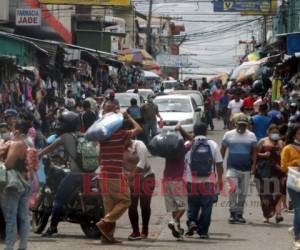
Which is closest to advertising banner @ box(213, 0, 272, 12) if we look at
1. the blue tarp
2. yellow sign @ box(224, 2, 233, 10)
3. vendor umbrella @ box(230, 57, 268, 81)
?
yellow sign @ box(224, 2, 233, 10)

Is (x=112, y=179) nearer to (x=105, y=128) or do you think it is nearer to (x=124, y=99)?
(x=105, y=128)

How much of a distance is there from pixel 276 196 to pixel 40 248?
15.2ft

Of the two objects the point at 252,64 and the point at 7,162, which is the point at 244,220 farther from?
the point at 252,64

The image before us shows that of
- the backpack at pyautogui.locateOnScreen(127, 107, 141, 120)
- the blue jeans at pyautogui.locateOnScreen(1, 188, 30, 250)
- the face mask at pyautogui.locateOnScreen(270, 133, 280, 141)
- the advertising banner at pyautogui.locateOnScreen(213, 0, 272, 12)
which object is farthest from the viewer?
the advertising banner at pyautogui.locateOnScreen(213, 0, 272, 12)

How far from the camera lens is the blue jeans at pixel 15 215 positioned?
11203 millimetres

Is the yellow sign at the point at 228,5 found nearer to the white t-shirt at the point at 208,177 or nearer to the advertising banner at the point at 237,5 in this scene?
the advertising banner at the point at 237,5

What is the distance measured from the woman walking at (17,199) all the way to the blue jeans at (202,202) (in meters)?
3.08

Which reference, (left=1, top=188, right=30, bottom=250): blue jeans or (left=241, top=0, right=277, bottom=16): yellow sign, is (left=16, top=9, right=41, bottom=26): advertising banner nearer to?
(left=241, top=0, right=277, bottom=16): yellow sign

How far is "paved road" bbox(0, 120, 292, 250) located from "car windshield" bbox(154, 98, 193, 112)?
1510 cm

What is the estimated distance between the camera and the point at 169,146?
1358cm

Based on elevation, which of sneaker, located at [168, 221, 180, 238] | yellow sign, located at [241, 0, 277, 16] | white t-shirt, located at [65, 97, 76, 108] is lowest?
sneaker, located at [168, 221, 180, 238]

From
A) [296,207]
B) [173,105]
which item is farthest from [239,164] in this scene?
[173,105]

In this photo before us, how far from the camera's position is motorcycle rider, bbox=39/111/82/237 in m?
13.4

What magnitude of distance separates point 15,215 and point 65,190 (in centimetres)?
217
